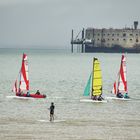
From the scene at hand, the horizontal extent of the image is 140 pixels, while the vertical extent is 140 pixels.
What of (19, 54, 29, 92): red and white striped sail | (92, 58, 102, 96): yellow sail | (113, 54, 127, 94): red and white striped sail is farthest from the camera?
(113, 54, 127, 94): red and white striped sail

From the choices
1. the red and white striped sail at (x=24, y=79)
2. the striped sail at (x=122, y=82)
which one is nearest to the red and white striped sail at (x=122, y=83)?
the striped sail at (x=122, y=82)

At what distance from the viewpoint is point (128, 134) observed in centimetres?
4172

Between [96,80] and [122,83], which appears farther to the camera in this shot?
[122,83]

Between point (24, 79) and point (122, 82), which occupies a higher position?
point (24, 79)

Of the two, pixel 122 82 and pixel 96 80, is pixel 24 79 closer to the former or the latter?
pixel 96 80

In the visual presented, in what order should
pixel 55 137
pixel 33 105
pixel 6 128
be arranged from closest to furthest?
pixel 55 137
pixel 6 128
pixel 33 105

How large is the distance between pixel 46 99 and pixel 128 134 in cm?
2556

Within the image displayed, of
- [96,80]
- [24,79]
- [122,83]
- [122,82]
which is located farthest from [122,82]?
[24,79]

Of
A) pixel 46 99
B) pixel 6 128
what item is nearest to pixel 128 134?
pixel 6 128

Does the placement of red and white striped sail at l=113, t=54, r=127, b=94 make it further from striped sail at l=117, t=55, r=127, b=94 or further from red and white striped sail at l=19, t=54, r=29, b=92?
red and white striped sail at l=19, t=54, r=29, b=92

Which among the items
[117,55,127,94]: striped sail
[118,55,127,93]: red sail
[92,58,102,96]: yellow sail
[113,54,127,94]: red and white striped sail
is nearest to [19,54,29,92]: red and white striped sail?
[92,58,102,96]: yellow sail

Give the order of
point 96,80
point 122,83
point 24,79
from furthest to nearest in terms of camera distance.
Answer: point 122,83
point 24,79
point 96,80

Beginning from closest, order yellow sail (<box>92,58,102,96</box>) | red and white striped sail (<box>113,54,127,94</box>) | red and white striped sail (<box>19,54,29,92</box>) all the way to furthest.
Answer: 1. yellow sail (<box>92,58,102,96</box>)
2. red and white striped sail (<box>19,54,29,92</box>)
3. red and white striped sail (<box>113,54,127,94</box>)

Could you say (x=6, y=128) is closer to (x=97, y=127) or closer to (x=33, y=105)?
(x=97, y=127)
